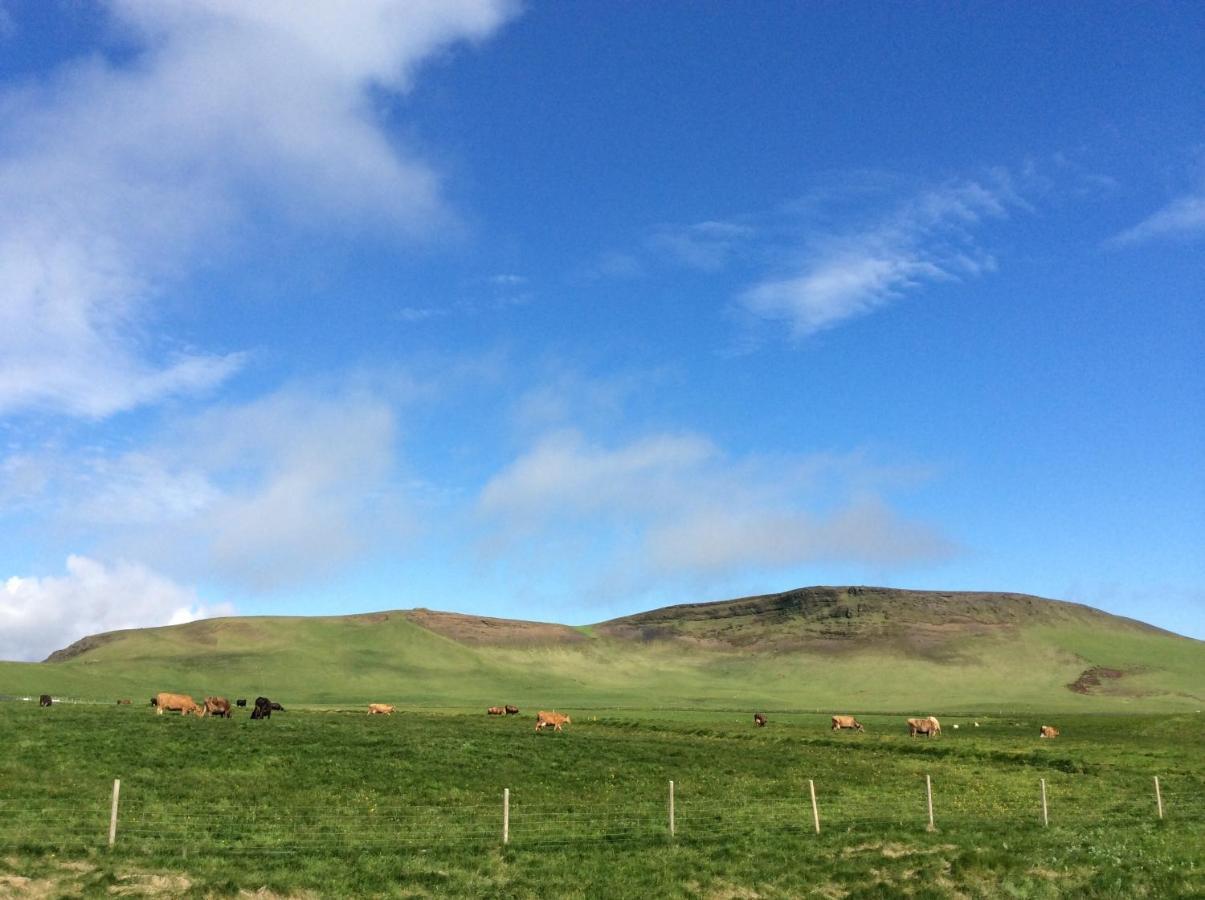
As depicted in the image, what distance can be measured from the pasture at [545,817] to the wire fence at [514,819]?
0.14 meters

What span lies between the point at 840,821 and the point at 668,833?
5961mm

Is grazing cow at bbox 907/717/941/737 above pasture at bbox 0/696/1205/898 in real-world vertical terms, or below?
below

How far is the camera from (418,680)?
18650 cm

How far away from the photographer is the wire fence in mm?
21109

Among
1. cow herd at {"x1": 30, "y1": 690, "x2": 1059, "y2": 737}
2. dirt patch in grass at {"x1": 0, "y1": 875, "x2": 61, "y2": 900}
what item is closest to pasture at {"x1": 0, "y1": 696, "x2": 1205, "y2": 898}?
dirt patch in grass at {"x1": 0, "y1": 875, "x2": 61, "y2": 900}

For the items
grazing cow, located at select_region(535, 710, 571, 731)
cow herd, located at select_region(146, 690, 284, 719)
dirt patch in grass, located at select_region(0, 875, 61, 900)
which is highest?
cow herd, located at select_region(146, 690, 284, 719)

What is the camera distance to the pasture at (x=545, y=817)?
1848cm

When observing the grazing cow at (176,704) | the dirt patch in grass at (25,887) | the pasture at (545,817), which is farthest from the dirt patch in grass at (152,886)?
the grazing cow at (176,704)

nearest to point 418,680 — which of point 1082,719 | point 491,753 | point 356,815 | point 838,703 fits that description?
point 838,703

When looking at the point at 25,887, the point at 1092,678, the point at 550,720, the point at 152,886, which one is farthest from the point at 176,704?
the point at 1092,678

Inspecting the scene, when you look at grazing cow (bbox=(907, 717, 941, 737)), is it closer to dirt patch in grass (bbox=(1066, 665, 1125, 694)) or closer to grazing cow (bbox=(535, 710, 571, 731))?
grazing cow (bbox=(535, 710, 571, 731))

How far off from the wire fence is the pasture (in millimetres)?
138

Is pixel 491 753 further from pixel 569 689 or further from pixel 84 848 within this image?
pixel 569 689

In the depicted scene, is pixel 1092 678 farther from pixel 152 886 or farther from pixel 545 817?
pixel 152 886
